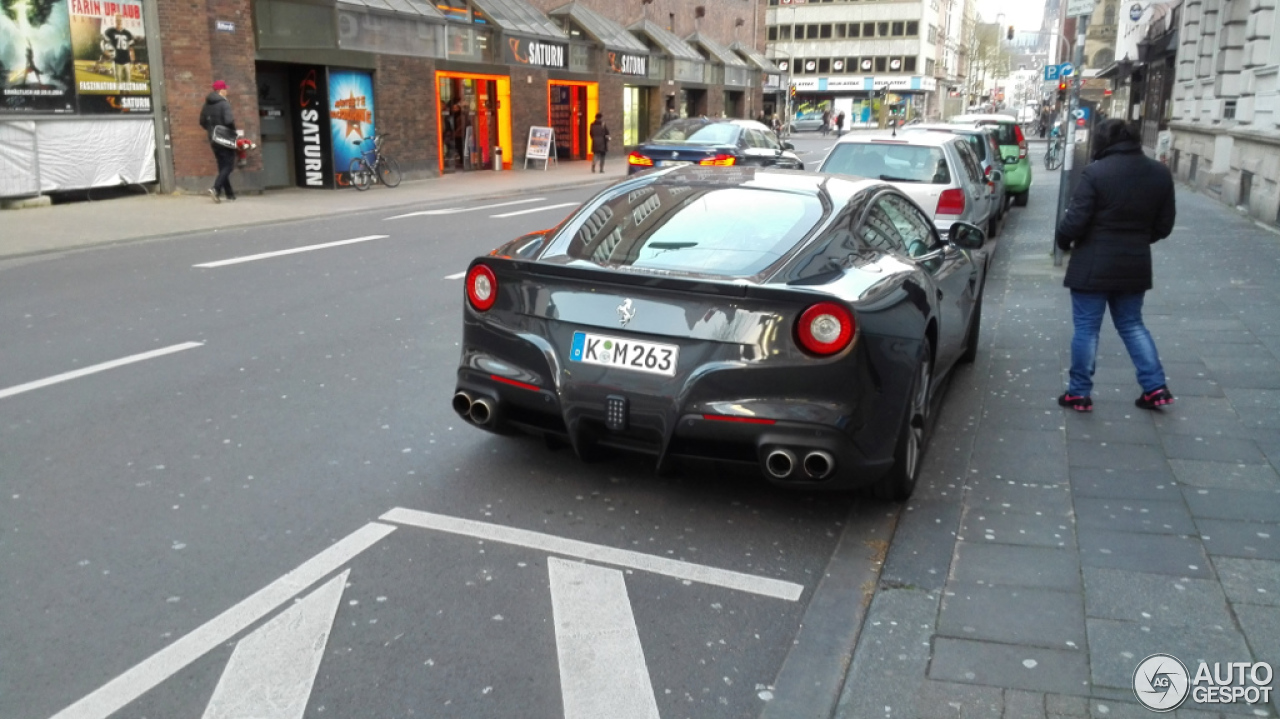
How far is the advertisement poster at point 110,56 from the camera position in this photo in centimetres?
1775

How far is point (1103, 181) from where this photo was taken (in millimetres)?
A: 6145

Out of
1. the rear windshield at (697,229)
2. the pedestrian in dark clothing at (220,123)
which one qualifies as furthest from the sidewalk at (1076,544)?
the pedestrian in dark clothing at (220,123)

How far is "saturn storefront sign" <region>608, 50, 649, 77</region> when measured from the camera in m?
36.8

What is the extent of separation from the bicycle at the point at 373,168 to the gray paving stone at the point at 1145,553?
20848mm

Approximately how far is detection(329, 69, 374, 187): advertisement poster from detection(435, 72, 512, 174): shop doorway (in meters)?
3.36

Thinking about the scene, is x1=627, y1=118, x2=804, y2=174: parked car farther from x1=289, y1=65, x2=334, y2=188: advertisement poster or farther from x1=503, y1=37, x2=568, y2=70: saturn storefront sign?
x1=503, y1=37, x2=568, y2=70: saturn storefront sign

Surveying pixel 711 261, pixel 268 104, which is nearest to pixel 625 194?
pixel 711 261

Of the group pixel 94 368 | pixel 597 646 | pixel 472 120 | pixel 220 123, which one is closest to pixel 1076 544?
pixel 597 646

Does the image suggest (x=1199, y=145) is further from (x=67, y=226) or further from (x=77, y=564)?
(x=77, y=564)

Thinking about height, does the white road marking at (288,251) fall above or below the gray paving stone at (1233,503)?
above

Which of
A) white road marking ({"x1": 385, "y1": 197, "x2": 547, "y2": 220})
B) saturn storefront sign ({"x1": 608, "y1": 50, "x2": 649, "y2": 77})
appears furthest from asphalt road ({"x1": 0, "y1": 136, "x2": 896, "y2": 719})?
saturn storefront sign ({"x1": 608, "y1": 50, "x2": 649, "y2": 77})

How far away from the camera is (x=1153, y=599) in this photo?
388 centimetres

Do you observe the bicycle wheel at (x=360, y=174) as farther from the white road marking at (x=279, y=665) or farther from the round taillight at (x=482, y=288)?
the white road marking at (x=279, y=665)

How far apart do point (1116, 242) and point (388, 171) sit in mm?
20396
